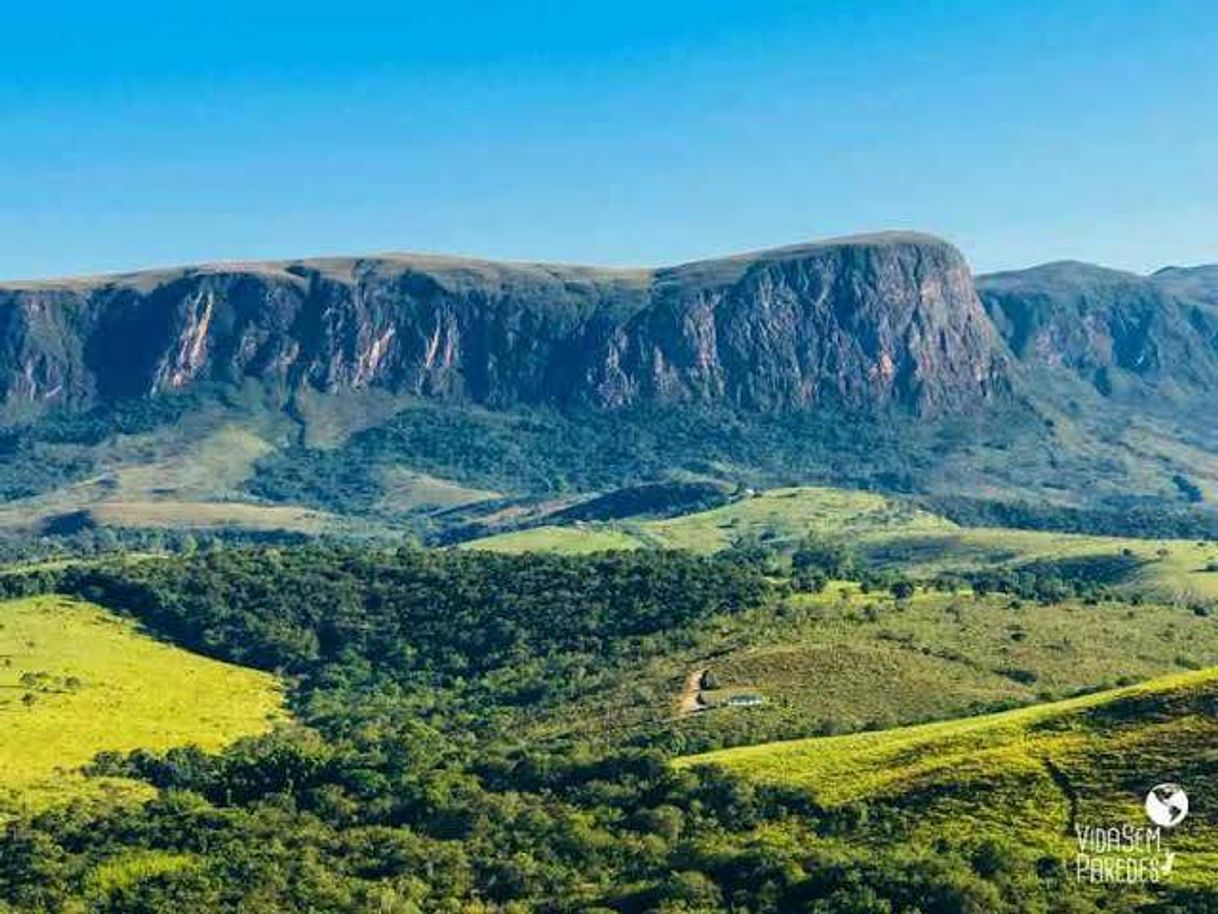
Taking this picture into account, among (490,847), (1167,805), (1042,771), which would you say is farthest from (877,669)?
(490,847)

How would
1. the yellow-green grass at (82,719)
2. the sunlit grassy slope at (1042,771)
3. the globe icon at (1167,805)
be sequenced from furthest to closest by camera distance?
the yellow-green grass at (82,719)
the sunlit grassy slope at (1042,771)
the globe icon at (1167,805)

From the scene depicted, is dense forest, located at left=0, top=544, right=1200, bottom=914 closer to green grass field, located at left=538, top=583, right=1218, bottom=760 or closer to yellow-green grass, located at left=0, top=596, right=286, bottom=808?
yellow-green grass, located at left=0, top=596, right=286, bottom=808

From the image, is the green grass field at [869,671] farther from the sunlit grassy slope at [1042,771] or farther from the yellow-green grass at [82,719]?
the yellow-green grass at [82,719]

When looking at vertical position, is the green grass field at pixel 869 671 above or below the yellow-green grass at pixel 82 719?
above

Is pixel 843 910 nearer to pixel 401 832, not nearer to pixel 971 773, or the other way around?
pixel 971 773

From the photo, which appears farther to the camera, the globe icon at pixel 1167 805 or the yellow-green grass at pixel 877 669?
the yellow-green grass at pixel 877 669

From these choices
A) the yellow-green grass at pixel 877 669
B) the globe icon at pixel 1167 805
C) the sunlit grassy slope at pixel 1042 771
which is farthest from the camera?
the yellow-green grass at pixel 877 669

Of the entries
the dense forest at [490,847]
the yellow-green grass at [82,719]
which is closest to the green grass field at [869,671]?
the dense forest at [490,847]
